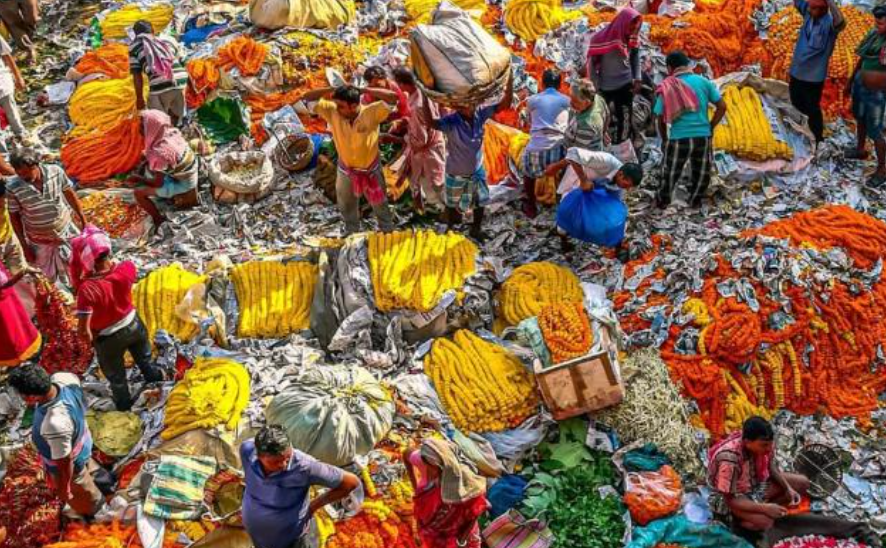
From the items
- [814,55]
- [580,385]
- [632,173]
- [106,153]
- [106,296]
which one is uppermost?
[814,55]

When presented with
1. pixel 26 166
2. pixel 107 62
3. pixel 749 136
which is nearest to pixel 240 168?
pixel 26 166

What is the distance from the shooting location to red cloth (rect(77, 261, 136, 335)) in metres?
5.65

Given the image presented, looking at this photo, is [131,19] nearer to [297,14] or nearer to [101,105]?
[101,105]

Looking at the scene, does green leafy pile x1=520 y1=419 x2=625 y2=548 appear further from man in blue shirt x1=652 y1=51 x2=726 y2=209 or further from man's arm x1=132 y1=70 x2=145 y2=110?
man's arm x1=132 y1=70 x2=145 y2=110

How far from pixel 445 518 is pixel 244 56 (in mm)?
5993

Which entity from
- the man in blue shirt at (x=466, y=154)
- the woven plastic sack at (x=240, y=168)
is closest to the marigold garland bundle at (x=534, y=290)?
the man in blue shirt at (x=466, y=154)

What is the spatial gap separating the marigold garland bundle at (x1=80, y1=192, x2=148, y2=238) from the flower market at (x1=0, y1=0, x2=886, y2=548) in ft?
0.13

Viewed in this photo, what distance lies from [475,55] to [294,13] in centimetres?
372

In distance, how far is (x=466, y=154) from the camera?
7055 millimetres

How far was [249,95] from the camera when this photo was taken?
359 inches

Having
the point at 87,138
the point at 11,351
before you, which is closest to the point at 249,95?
the point at 87,138

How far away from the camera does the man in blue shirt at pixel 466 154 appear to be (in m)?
6.91

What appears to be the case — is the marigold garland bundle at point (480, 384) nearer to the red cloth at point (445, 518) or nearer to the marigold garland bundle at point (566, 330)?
the marigold garland bundle at point (566, 330)

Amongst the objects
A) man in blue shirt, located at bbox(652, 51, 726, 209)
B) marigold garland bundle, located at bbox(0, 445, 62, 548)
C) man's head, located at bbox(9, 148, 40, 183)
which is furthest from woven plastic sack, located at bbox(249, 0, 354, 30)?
marigold garland bundle, located at bbox(0, 445, 62, 548)
